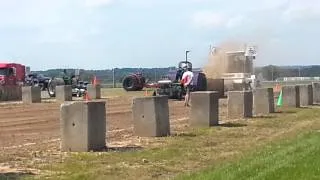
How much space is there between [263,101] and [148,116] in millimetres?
11585

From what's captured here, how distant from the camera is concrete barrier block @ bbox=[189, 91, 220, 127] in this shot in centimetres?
2261

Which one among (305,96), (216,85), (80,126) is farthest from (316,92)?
(80,126)

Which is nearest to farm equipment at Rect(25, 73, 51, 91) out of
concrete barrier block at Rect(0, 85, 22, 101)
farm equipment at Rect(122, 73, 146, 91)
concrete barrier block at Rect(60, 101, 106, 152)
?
farm equipment at Rect(122, 73, 146, 91)

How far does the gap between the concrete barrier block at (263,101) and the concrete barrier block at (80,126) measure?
46.8 ft

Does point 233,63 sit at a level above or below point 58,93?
above

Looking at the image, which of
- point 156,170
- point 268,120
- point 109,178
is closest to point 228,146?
point 156,170

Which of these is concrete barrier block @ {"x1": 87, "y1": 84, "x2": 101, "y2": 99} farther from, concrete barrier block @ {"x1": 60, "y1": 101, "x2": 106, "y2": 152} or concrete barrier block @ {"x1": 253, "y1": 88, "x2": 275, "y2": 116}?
concrete barrier block @ {"x1": 60, "y1": 101, "x2": 106, "y2": 152}

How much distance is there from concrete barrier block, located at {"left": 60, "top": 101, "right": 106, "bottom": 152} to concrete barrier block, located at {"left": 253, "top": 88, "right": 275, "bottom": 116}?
14.3m

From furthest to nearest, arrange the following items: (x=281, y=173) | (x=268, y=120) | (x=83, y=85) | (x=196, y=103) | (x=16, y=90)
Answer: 1. (x=83, y=85)
2. (x=16, y=90)
3. (x=268, y=120)
4. (x=196, y=103)
5. (x=281, y=173)

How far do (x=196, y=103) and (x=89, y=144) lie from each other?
7.11m

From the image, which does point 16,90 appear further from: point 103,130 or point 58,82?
point 103,130

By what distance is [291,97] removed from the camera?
34.0 meters

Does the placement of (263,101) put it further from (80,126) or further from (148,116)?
(80,126)

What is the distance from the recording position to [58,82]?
181ft
